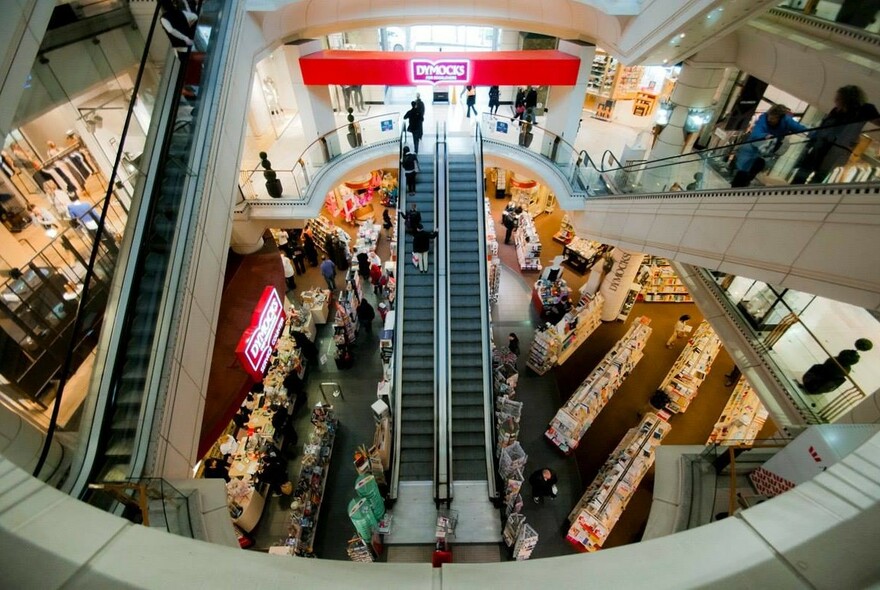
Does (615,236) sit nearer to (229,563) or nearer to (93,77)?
(229,563)

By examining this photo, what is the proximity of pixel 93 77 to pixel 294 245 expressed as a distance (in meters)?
7.23

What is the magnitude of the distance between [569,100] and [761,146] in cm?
701

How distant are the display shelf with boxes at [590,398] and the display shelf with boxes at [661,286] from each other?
2.84m

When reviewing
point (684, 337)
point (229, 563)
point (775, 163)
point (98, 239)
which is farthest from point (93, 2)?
point (684, 337)

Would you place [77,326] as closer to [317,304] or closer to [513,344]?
[317,304]

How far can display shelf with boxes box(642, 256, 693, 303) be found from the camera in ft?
36.0

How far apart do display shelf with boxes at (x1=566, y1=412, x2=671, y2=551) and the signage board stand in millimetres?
9259

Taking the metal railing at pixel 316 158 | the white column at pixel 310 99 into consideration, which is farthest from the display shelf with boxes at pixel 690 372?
the white column at pixel 310 99

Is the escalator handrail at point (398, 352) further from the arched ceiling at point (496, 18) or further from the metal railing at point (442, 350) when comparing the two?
the arched ceiling at point (496, 18)

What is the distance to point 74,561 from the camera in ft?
4.98

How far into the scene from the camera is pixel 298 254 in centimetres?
1221

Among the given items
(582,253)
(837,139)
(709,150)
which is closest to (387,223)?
(582,253)

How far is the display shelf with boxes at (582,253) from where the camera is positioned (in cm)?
1251

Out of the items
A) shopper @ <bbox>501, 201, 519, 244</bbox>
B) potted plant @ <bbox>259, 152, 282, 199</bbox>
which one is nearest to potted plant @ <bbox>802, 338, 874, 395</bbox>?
shopper @ <bbox>501, 201, 519, 244</bbox>
